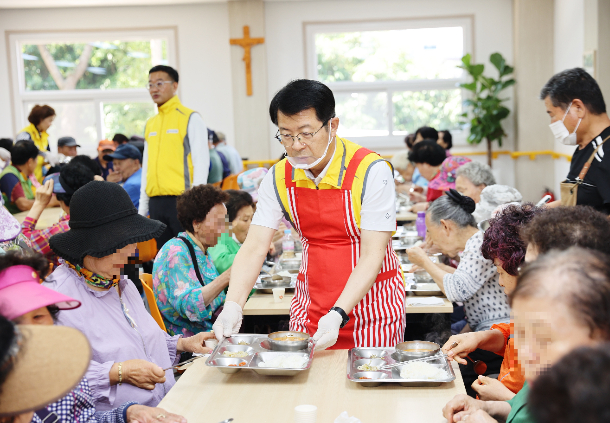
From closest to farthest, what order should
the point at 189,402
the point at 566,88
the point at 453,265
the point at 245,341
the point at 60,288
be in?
1. the point at 189,402
2. the point at 60,288
3. the point at 245,341
4. the point at 566,88
5. the point at 453,265

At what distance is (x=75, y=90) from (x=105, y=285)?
28.0 ft

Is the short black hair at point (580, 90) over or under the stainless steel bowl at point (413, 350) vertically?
over

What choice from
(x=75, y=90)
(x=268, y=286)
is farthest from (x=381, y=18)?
(x=268, y=286)

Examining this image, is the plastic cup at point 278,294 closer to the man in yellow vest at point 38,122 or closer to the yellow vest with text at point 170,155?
the yellow vest with text at point 170,155

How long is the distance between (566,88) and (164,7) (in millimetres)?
7822

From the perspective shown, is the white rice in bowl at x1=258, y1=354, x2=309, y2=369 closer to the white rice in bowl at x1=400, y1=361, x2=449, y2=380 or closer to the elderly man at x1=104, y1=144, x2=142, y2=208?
the white rice in bowl at x1=400, y1=361, x2=449, y2=380

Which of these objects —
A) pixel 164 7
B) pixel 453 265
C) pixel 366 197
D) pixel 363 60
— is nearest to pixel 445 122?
pixel 363 60

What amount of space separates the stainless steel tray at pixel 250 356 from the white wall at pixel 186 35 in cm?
780

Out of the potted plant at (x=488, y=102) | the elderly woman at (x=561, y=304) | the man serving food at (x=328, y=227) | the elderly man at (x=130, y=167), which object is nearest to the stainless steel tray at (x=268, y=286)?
the man serving food at (x=328, y=227)

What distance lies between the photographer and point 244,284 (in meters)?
2.21

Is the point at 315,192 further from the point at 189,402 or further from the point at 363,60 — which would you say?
the point at 363,60

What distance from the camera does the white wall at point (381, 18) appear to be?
30.3 feet

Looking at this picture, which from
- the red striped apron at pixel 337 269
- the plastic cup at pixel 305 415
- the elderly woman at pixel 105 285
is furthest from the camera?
the red striped apron at pixel 337 269

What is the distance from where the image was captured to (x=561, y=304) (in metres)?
0.95
